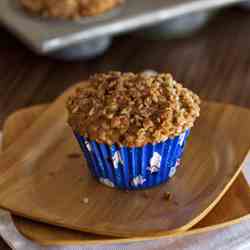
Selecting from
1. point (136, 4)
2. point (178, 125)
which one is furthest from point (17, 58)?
point (178, 125)

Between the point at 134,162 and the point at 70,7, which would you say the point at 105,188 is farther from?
the point at 70,7

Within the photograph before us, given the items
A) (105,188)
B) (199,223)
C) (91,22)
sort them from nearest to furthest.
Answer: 1. (199,223)
2. (105,188)
3. (91,22)

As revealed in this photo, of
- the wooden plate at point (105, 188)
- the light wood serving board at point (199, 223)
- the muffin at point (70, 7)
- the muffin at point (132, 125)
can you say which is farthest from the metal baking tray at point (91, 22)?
the light wood serving board at point (199, 223)

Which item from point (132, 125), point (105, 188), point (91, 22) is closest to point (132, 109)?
point (132, 125)

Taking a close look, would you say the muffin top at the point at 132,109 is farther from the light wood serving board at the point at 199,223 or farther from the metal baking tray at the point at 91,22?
the metal baking tray at the point at 91,22

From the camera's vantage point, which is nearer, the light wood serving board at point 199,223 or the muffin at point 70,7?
the light wood serving board at point 199,223

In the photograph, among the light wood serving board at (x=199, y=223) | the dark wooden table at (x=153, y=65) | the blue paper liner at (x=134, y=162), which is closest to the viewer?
the light wood serving board at (x=199, y=223)

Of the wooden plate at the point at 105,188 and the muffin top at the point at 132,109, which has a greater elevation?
the muffin top at the point at 132,109

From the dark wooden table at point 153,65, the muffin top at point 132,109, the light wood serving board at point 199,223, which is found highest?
the muffin top at point 132,109
